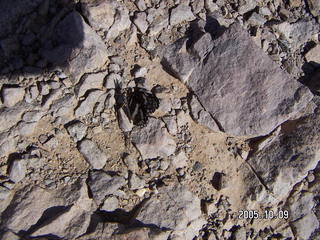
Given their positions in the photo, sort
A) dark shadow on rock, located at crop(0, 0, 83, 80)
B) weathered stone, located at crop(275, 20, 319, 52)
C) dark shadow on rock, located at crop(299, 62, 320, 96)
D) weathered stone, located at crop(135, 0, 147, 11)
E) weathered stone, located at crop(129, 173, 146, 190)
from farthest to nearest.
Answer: weathered stone, located at crop(275, 20, 319, 52) → dark shadow on rock, located at crop(299, 62, 320, 96) → weathered stone, located at crop(135, 0, 147, 11) → dark shadow on rock, located at crop(0, 0, 83, 80) → weathered stone, located at crop(129, 173, 146, 190)

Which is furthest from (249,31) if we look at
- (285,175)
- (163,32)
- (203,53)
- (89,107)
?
(89,107)

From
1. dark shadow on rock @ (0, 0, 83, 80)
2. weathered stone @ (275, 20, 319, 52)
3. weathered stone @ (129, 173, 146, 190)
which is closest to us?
weathered stone @ (129, 173, 146, 190)

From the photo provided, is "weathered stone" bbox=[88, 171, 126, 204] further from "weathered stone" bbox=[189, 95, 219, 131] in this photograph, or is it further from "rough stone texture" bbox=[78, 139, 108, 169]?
"weathered stone" bbox=[189, 95, 219, 131]

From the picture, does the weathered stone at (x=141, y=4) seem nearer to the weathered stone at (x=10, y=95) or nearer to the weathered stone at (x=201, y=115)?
the weathered stone at (x=201, y=115)

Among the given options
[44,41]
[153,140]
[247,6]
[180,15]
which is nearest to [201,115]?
[153,140]

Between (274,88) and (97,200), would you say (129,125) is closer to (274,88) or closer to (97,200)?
(97,200)

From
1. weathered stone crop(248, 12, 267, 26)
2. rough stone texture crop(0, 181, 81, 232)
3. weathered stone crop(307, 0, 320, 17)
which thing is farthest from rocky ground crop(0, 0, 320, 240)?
weathered stone crop(307, 0, 320, 17)

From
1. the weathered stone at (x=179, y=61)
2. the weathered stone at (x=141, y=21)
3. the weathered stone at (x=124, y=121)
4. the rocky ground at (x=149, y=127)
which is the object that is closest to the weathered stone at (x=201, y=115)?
the rocky ground at (x=149, y=127)
